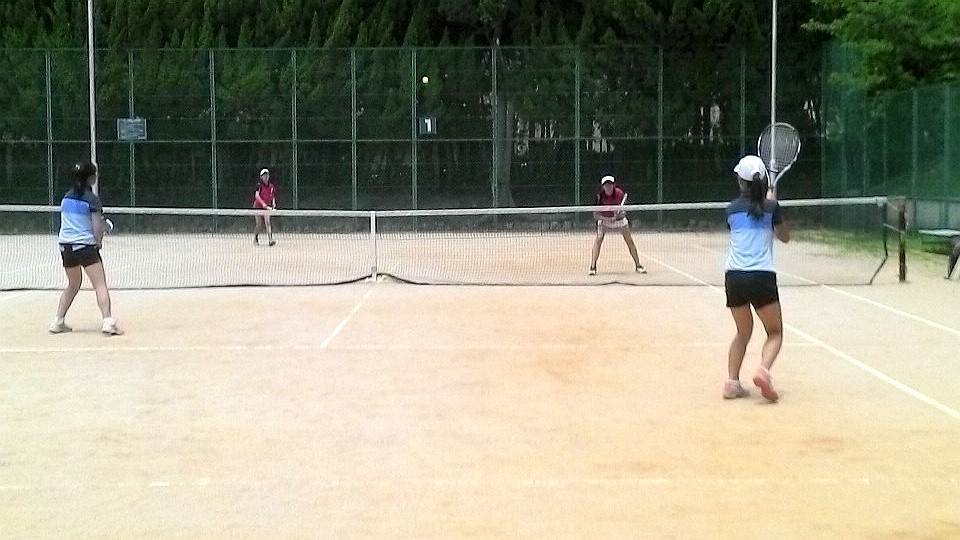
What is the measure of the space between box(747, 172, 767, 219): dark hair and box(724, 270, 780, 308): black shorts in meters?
0.37

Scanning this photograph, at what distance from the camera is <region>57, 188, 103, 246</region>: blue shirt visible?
420 inches

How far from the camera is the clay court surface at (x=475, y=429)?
534 cm

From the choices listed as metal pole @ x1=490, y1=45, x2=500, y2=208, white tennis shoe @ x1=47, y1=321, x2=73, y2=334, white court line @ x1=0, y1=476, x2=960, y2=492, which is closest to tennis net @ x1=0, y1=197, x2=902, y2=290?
metal pole @ x1=490, y1=45, x2=500, y2=208

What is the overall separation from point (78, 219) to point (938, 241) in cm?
1422

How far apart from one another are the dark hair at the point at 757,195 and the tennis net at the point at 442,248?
3162 mm

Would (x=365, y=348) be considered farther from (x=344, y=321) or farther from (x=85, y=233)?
(x=85, y=233)

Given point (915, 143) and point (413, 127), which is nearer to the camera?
point (915, 143)

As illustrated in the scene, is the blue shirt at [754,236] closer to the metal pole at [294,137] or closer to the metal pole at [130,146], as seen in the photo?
Result: the metal pole at [294,137]

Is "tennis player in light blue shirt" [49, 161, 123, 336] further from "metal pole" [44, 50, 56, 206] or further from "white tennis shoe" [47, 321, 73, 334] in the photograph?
"metal pole" [44, 50, 56, 206]

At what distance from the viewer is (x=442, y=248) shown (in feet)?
73.2

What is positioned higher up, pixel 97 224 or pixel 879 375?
pixel 97 224

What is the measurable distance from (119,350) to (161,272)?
776 cm

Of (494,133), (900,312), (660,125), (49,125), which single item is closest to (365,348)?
(900,312)

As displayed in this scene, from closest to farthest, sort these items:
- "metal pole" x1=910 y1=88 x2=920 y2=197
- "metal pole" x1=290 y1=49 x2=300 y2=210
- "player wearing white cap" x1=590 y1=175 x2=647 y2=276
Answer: "player wearing white cap" x1=590 y1=175 x2=647 y2=276 < "metal pole" x1=910 y1=88 x2=920 y2=197 < "metal pole" x1=290 y1=49 x2=300 y2=210
